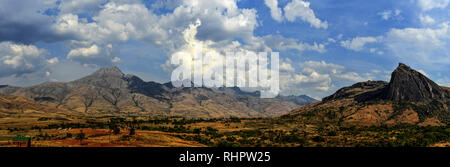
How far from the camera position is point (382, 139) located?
142 m
